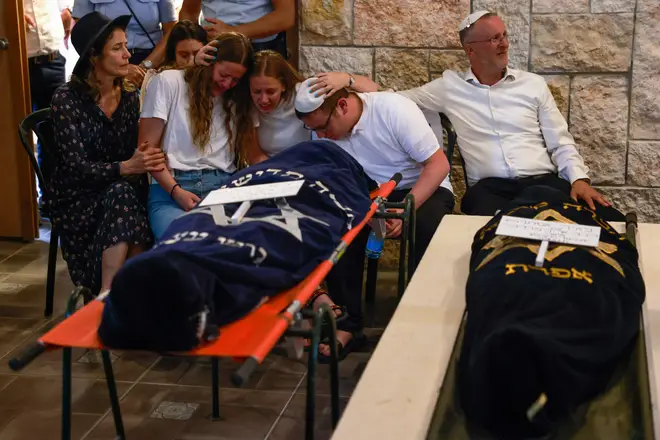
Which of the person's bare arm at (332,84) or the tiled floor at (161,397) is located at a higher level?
the person's bare arm at (332,84)

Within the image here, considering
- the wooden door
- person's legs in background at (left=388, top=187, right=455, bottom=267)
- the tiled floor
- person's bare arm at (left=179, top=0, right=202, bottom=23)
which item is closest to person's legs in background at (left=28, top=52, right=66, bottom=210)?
the wooden door

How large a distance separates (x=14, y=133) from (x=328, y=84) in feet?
6.08

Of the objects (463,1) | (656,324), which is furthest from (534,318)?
(463,1)

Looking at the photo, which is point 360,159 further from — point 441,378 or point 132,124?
point 441,378

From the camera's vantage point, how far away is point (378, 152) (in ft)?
9.94

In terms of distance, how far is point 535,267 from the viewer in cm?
172

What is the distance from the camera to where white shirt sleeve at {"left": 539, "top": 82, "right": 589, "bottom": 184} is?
314 cm

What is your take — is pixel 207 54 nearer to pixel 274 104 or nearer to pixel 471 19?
pixel 274 104

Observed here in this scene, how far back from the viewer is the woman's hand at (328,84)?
9.28 feet

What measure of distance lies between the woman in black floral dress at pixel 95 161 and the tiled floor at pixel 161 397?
0.31 m

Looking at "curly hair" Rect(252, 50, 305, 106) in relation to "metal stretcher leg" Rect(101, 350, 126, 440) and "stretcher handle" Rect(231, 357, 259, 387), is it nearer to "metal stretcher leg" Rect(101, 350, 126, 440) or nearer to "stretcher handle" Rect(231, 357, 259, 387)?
"metal stretcher leg" Rect(101, 350, 126, 440)

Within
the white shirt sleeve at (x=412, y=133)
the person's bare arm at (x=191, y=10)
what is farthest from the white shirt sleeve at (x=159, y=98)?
the white shirt sleeve at (x=412, y=133)

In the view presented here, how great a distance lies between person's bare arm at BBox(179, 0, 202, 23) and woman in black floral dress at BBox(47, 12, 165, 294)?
487 mm

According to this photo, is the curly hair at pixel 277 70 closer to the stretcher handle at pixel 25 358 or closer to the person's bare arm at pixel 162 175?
the person's bare arm at pixel 162 175
